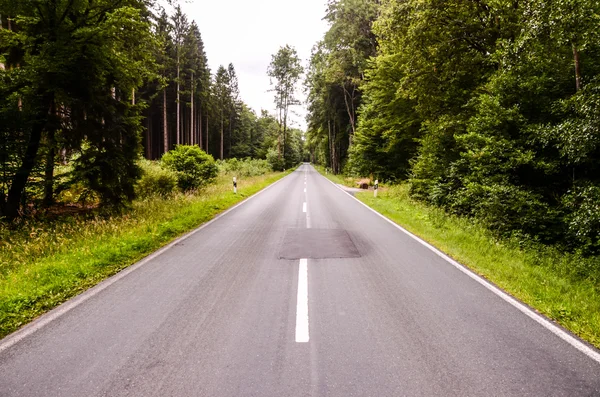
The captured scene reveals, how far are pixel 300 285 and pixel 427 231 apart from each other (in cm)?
536

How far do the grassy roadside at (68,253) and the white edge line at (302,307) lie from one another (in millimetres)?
3381

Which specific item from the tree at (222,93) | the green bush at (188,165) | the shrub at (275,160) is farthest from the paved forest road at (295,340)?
the tree at (222,93)

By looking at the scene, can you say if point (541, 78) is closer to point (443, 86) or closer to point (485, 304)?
point (443, 86)

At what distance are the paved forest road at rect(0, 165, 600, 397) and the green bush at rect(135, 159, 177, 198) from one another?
841 centimetres

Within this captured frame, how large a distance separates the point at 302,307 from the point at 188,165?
1451 cm

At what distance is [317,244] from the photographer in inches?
273

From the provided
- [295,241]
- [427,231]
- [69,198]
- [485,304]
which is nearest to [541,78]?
[427,231]

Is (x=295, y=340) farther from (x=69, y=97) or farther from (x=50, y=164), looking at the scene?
(x=50, y=164)

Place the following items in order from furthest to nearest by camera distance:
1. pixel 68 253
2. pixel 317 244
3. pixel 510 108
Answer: pixel 510 108 → pixel 317 244 → pixel 68 253

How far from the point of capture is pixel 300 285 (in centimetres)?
457

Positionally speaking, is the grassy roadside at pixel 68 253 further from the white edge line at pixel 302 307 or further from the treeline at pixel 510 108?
the treeline at pixel 510 108

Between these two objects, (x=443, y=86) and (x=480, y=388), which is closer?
(x=480, y=388)

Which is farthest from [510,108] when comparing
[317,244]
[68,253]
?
[68,253]

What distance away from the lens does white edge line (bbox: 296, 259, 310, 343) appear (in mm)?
3199
